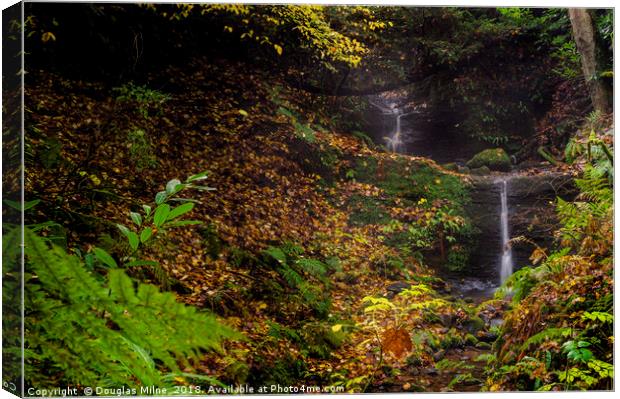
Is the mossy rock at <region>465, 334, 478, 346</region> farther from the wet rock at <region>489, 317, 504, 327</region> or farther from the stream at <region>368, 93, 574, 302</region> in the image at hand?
the stream at <region>368, 93, 574, 302</region>

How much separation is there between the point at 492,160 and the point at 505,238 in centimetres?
55

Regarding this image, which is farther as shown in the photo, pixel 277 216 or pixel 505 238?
pixel 505 238

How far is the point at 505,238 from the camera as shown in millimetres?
4043

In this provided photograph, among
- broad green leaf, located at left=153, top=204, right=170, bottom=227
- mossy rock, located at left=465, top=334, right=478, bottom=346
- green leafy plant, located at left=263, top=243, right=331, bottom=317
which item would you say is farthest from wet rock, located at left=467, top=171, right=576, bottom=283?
broad green leaf, located at left=153, top=204, right=170, bottom=227

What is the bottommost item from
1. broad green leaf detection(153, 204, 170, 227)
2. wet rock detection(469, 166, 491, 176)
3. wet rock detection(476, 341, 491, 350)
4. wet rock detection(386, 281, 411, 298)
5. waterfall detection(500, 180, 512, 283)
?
wet rock detection(476, 341, 491, 350)

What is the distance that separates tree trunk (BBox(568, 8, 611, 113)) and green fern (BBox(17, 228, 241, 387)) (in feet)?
13.1

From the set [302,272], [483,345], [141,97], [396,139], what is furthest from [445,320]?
[141,97]

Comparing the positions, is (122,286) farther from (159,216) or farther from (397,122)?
(397,122)

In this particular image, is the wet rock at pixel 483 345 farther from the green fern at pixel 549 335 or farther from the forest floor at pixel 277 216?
the green fern at pixel 549 335

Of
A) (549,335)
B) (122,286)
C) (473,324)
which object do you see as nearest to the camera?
(122,286)

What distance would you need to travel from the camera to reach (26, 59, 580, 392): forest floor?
12.2ft

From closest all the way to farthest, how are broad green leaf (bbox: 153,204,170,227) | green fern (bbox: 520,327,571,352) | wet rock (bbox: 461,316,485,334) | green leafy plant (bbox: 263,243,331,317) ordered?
broad green leaf (bbox: 153,204,170,227), green fern (bbox: 520,327,571,352), green leafy plant (bbox: 263,243,331,317), wet rock (bbox: 461,316,485,334)

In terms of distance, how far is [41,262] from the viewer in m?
0.57

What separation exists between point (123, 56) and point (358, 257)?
2035 mm
